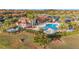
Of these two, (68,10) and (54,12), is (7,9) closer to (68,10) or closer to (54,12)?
(54,12)

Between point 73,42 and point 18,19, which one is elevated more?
point 18,19
